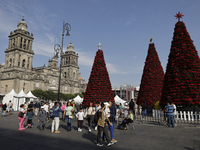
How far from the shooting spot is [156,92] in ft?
70.8

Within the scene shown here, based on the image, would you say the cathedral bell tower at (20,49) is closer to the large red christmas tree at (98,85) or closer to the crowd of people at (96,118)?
the large red christmas tree at (98,85)

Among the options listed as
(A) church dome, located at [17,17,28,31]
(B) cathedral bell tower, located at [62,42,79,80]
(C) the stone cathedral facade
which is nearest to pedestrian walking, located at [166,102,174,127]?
(C) the stone cathedral facade

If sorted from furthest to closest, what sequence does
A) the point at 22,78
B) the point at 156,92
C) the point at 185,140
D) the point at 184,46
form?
the point at 22,78
the point at 156,92
the point at 184,46
the point at 185,140

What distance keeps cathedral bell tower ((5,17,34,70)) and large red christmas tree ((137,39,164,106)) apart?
54.1 m

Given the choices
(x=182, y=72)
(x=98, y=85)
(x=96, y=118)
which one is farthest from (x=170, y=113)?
(x=98, y=85)

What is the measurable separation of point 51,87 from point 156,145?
74360 millimetres

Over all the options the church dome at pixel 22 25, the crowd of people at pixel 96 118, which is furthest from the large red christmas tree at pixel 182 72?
the church dome at pixel 22 25

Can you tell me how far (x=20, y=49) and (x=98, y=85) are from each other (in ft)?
175

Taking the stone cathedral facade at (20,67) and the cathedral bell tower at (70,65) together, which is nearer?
the stone cathedral facade at (20,67)

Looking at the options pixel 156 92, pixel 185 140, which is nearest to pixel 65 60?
pixel 156 92

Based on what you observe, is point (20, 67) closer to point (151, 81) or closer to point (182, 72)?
point (151, 81)

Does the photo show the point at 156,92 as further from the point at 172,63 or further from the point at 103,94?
the point at 103,94

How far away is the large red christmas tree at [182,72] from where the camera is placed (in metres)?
14.5

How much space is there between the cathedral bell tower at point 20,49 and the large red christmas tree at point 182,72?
5900 cm
